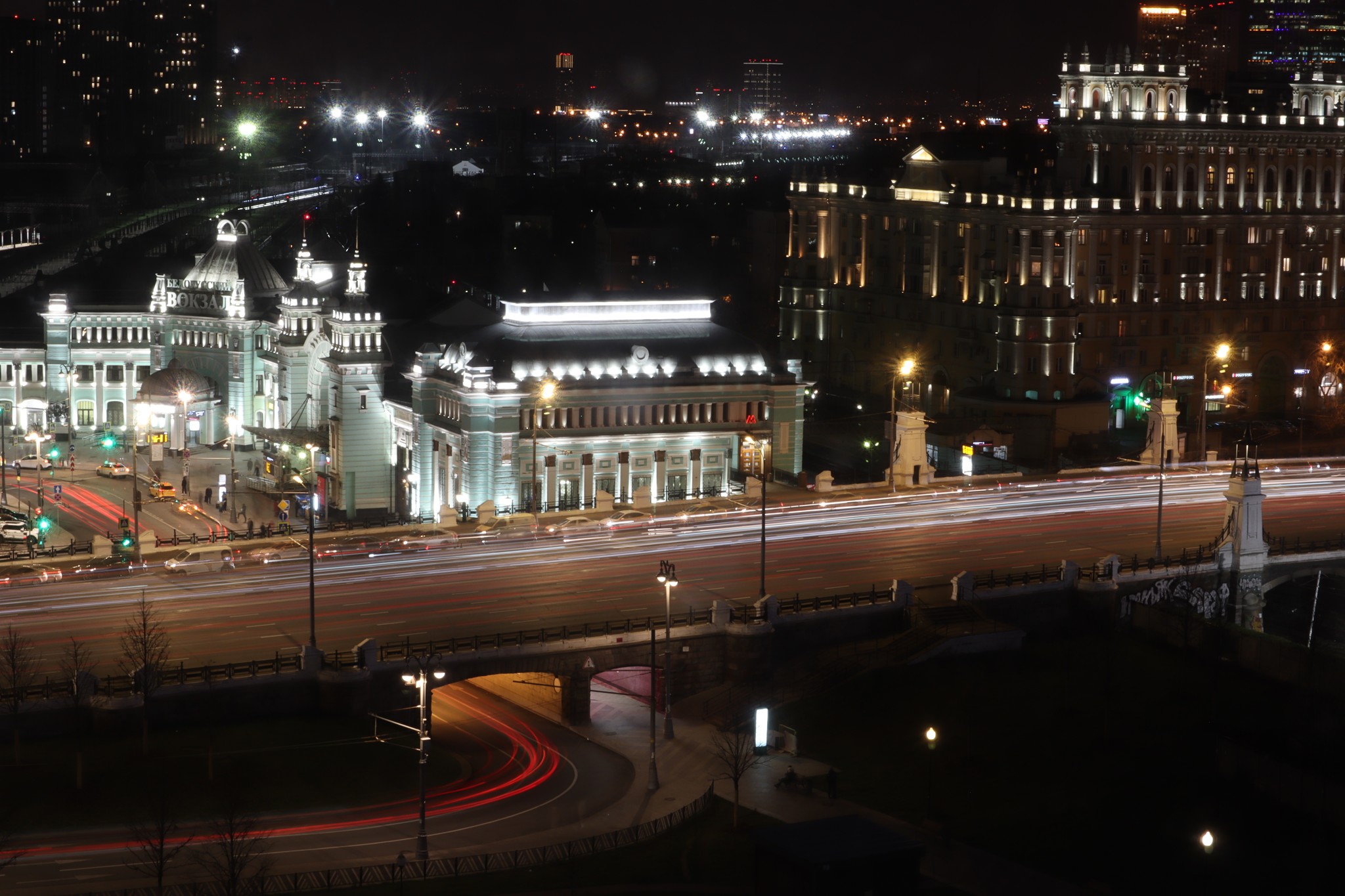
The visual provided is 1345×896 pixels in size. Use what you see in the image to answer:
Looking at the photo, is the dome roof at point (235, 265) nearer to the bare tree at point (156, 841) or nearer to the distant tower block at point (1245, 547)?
the distant tower block at point (1245, 547)

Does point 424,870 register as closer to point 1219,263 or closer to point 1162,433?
point 1162,433

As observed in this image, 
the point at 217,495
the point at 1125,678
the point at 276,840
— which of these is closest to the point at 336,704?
the point at 276,840

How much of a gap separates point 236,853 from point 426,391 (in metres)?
56.8

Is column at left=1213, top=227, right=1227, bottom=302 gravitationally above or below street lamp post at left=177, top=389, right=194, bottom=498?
above

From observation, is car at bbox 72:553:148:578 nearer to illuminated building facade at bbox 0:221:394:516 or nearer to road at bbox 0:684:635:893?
road at bbox 0:684:635:893

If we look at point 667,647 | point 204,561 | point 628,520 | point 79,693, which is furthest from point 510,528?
point 79,693

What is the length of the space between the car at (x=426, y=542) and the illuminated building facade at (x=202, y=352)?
40.3m

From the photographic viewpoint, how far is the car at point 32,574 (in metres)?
82.4

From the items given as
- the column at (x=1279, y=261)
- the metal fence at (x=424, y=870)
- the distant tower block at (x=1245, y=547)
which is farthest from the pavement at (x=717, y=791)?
the column at (x=1279, y=261)

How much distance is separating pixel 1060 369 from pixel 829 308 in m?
25.0

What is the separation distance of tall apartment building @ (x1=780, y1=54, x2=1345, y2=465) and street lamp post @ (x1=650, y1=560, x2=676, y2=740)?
2034 inches

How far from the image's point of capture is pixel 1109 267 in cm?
13338

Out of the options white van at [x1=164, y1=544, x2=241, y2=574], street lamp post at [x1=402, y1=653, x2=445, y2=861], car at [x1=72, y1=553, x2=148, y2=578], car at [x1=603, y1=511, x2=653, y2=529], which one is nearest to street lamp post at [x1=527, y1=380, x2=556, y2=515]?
car at [x1=603, y1=511, x2=653, y2=529]

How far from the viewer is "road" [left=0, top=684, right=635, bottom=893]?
58500 millimetres
